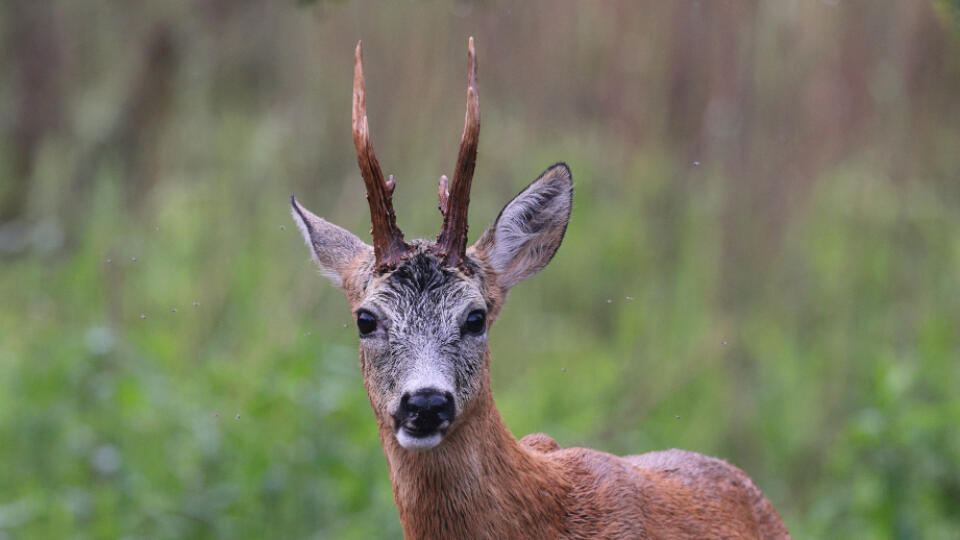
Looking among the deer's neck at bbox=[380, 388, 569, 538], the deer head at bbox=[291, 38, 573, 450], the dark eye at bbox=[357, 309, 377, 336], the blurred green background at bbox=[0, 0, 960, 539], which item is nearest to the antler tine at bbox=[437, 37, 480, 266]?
the deer head at bbox=[291, 38, 573, 450]

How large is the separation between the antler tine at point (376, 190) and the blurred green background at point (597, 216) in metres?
3.31

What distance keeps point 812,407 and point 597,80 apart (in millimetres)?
2478

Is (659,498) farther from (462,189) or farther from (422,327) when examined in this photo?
(462,189)

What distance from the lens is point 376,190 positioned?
10.2 feet

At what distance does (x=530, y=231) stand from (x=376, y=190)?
0.61 metres

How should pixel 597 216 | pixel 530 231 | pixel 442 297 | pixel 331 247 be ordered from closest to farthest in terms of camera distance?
pixel 442 297, pixel 530 231, pixel 331 247, pixel 597 216

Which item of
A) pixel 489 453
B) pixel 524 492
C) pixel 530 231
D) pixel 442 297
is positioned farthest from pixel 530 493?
pixel 530 231

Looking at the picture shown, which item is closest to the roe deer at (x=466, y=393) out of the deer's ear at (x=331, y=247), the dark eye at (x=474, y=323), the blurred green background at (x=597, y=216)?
the dark eye at (x=474, y=323)

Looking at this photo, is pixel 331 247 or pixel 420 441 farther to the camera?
pixel 331 247

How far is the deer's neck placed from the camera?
3.14m

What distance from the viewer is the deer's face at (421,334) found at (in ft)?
10.1

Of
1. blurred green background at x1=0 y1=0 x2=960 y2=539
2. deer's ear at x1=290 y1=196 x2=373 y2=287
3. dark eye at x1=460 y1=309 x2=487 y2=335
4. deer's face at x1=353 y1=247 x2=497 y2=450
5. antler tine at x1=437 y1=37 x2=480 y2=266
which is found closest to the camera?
antler tine at x1=437 y1=37 x2=480 y2=266

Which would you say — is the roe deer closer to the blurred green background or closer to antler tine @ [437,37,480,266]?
antler tine @ [437,37,480,266]

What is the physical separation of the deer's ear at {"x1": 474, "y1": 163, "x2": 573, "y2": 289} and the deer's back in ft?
1.84
